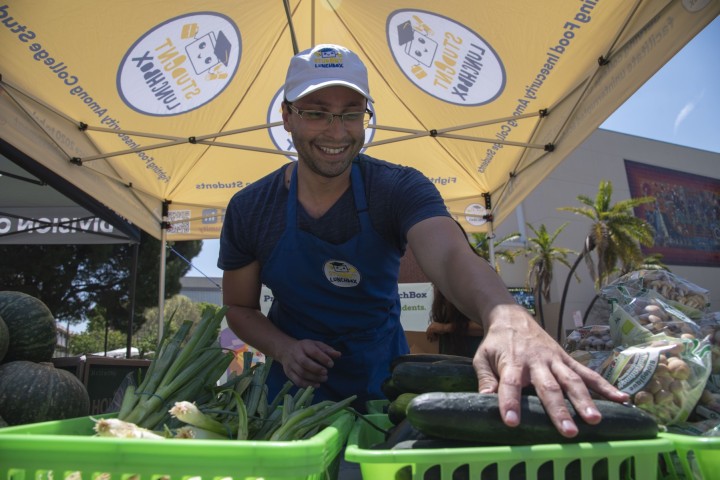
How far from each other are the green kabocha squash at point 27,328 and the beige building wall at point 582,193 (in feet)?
119

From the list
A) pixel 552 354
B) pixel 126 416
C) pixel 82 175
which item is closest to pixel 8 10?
pixel 82 175

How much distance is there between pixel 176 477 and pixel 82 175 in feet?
17.6

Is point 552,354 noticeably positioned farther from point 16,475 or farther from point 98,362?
point 98,362

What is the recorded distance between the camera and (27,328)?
251 cm

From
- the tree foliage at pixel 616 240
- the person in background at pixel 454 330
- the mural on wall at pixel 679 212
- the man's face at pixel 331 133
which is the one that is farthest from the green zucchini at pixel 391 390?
the mural on wall at pixel 679 212

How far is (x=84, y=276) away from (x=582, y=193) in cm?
3659

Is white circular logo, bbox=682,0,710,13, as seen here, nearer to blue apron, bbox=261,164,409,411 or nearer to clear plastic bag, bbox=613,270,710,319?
clear plastic bag, bbox=613,270,710,319

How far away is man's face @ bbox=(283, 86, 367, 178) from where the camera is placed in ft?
6.70

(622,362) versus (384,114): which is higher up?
(384,114)

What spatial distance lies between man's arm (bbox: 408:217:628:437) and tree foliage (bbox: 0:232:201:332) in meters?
16.0

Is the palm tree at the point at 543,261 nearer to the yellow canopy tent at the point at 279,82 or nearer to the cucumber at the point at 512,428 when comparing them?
the yellow canopy tent at the point at 279,82

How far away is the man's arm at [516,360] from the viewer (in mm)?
936

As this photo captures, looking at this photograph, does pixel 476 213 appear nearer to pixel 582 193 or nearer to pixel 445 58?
pixel 445 58

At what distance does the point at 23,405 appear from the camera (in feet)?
6.63
